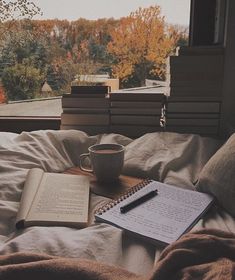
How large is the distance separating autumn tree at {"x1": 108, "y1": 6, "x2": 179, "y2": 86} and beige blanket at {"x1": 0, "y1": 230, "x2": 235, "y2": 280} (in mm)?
1095

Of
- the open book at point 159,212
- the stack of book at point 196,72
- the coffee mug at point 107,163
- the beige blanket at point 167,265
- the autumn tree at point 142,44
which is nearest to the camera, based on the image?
the beige blanket at point 167,265

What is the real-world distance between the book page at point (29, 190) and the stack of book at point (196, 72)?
604 mm

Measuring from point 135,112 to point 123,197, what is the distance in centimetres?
55

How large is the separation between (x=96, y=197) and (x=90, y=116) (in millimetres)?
513

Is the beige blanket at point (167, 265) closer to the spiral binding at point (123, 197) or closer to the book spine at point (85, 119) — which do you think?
the spiral binding at point (123, 197)

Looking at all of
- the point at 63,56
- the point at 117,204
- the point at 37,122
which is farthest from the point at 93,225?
the point at 63,56

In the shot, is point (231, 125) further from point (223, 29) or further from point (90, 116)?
point (90, 116)

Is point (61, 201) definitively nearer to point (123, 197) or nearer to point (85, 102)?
point (123, 197)

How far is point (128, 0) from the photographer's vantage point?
52.7 inches

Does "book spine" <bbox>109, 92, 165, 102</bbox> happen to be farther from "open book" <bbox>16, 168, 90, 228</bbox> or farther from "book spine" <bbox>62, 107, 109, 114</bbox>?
"open book" <bbox>16, 168, 90, 228</bbox>

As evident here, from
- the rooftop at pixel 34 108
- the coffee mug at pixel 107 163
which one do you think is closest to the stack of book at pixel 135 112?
the rooftop at pixel 34 108

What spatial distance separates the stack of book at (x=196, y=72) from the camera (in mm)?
1124

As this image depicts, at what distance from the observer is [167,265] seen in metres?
0.39

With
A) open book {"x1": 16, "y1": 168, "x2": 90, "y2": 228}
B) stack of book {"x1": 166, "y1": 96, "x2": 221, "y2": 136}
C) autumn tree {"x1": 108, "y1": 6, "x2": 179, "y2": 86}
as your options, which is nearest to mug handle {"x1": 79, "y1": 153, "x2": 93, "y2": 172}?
open book {"x1": 16, "y1": 168, "x2": 90, "y2": 228}
